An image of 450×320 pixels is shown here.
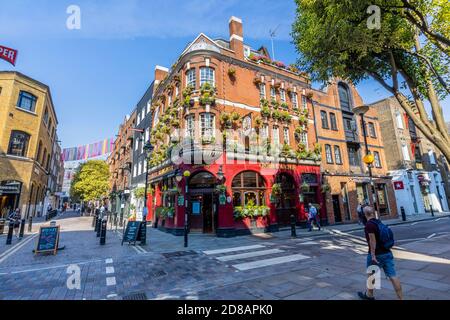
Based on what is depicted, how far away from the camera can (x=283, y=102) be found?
19547mm

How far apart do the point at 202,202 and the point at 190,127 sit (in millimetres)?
5474

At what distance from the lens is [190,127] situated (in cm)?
1574

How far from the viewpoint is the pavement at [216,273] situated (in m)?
4.98

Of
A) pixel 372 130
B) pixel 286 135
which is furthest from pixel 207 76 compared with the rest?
pixel 372 130

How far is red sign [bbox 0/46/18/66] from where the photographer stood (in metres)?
17.3

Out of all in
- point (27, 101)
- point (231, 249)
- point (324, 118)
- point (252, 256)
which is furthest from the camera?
point (27, 101)

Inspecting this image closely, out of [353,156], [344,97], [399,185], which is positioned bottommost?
[399,185]

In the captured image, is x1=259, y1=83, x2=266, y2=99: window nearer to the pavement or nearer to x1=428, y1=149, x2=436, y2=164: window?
the pavement

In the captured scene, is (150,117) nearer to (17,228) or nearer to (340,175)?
(17,228)

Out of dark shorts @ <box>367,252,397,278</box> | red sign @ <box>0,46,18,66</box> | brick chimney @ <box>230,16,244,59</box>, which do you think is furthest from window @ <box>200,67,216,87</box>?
red sign @ <box>0,46,18,66</box>

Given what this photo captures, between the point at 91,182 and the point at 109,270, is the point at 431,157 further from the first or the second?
the point at 91,182

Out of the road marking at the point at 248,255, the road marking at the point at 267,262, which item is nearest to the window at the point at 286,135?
the road marking at the point at 248,255
